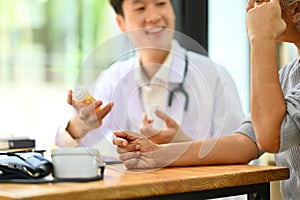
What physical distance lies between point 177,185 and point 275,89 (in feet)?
1.56

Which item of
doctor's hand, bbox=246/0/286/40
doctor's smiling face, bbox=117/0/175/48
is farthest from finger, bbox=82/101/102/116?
doctor's smiling face, bbox=117/0/175/48

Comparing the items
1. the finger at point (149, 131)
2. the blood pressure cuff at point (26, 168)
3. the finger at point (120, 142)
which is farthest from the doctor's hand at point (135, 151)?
the blood pressure cuff at point (26, 168)

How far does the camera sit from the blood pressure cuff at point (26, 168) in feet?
4.41

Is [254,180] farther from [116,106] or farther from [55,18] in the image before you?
[55,18]

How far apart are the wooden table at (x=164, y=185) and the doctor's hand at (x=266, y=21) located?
381 mm

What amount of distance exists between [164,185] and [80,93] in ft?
1.32

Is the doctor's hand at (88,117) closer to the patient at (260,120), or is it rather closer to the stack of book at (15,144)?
the patient at (260,120)

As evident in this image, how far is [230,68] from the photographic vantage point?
3695mm

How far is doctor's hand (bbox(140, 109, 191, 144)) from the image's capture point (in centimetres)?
181

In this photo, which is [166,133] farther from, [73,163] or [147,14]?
[147,14]

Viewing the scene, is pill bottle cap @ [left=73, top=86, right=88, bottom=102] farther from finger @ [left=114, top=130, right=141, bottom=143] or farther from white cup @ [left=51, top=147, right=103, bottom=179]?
white cup @ [left=51, top=147, right=103, bottom=179]

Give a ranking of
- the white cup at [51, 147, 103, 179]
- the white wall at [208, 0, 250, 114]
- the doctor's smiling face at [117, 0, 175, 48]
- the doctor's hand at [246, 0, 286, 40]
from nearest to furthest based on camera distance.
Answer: the white cup at [51, 147, 103, 179]
the doctor's hand at [246, 0, 286, 40]
the doctor's smiling face at [117, 0, 175, 48]
the white wall at [208, 0, 250, 114]

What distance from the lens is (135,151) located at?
1648 mm

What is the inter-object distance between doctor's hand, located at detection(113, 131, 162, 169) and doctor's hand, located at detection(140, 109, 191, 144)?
0.36ft
